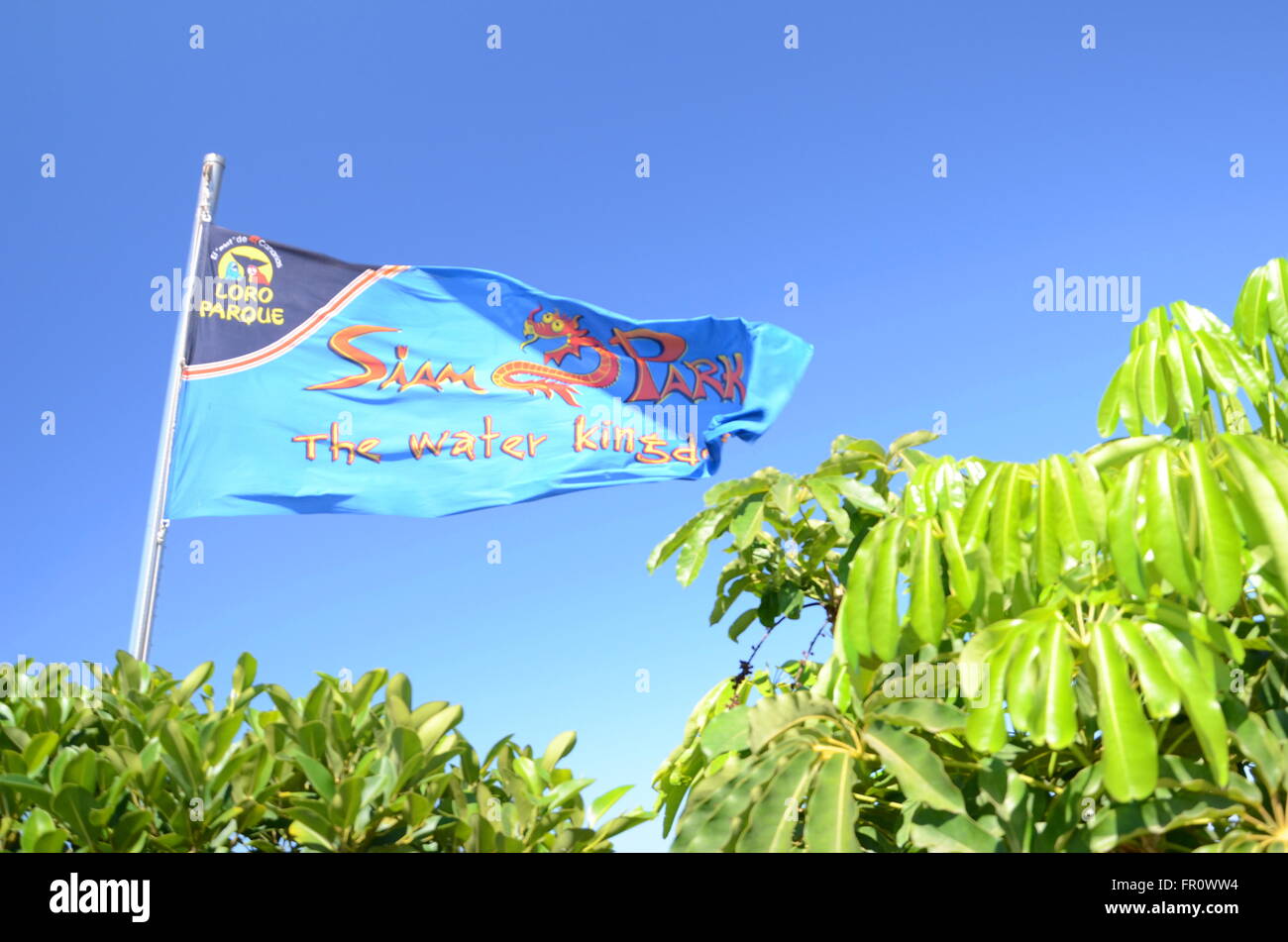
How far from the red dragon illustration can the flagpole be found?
2111mm

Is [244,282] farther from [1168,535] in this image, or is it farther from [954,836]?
[1168,535]

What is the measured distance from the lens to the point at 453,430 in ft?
23.6

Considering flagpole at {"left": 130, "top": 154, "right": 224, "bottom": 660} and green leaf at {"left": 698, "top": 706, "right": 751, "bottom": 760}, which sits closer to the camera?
green leaf at {"left": 698, "top": 706, "right": 751, "bottom": 760}

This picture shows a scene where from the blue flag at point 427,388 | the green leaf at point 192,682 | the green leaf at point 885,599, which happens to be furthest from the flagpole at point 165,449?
the green leaf at point 885,599

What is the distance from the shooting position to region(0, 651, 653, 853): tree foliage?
2445 mm

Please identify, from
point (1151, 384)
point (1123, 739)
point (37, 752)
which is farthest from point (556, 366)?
point (1123, 739)

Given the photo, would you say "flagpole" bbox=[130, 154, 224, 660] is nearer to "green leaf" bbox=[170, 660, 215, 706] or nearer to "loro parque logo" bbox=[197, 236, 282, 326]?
"loro parque logo" bbox=[197, 236, 282, 326]

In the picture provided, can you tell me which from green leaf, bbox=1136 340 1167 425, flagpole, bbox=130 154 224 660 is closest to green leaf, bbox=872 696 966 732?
green leaf, bbox=1136 340 1167 425

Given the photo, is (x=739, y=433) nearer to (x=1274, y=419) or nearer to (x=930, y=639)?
(x=1274, y=419)

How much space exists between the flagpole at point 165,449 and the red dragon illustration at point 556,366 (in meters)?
2.11

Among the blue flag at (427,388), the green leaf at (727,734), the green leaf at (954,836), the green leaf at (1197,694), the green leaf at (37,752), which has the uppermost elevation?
the blue flag at (427,388)

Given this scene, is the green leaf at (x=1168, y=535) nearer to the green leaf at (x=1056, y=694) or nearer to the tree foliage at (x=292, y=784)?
the green leaf at (x=1056, y=694)

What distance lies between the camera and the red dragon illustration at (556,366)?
7641 mm
